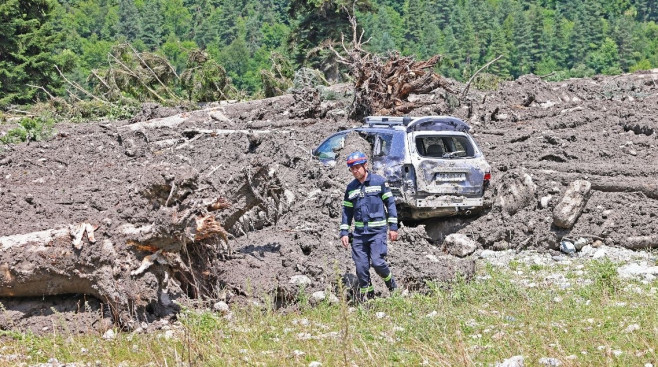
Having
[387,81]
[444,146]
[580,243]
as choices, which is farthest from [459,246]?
[387,81]

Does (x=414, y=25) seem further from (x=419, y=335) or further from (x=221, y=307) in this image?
(x=419, y=335)

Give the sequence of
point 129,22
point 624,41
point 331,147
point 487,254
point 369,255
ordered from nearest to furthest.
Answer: point 369,255, point 487,254, point 331,147, point 624,41, point 129,22

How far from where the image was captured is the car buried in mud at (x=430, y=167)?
44.2 ft

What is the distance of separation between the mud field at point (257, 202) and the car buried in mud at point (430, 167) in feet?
→ 1.90

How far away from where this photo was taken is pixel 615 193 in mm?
13961

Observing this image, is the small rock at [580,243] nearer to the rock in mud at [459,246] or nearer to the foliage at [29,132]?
the rock in mud at [459,246]

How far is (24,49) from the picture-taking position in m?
41.3

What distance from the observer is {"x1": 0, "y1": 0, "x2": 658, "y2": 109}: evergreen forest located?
99.7ft

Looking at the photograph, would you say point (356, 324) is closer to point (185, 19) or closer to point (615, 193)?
point (615, 193)

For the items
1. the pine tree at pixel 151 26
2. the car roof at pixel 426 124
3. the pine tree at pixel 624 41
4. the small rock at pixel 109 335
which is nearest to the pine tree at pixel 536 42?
the pine tree at pixel 624 41

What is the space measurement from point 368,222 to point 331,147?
594 cm

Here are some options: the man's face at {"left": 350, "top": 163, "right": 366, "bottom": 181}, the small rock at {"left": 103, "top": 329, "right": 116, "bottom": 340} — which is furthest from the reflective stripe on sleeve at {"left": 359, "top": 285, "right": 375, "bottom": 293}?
the small rock at {"left": 103, "top": 329, "right": 116, "bottom": 340}

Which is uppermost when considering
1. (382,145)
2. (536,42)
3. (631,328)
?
(382,145)

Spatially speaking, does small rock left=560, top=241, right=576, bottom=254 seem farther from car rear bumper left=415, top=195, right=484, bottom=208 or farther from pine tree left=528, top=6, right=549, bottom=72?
pine tree left=528, top=6, right=549, bottom=72
